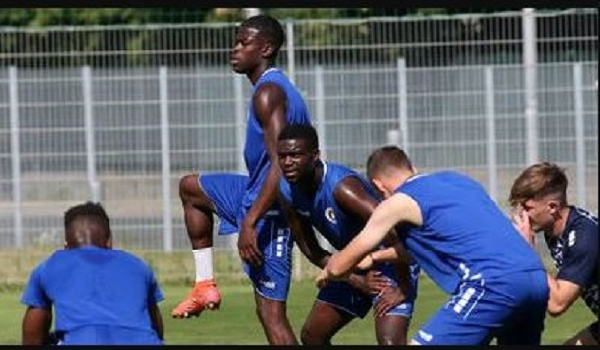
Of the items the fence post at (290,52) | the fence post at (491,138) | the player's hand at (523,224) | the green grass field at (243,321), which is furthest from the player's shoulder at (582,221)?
the fence post at (290,52)

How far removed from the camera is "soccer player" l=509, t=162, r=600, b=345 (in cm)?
979

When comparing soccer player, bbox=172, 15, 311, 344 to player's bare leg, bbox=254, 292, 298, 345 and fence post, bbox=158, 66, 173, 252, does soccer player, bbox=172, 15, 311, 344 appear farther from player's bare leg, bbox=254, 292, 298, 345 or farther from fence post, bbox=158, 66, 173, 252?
fence post, bbox=158, 66, 173, 252

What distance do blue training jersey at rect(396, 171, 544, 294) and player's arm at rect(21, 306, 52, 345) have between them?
1813mm

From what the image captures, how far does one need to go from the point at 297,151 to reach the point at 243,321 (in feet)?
19.2

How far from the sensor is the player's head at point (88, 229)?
9.34 metres

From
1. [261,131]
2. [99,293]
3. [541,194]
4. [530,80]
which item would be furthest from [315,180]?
[530,80]

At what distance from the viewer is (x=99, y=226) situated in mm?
9336

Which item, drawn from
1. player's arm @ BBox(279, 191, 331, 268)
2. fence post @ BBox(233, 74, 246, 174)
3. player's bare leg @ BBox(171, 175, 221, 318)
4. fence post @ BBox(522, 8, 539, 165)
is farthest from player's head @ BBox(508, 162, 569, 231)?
fence post @ BBox(233, 74, 246, 174)

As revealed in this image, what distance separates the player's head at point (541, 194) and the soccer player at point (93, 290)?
1995 mm

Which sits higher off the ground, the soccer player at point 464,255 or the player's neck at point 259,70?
the player's neck at point 259,70

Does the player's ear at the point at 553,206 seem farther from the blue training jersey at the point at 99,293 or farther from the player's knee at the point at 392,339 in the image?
the blue training jersey at the point at 99,293

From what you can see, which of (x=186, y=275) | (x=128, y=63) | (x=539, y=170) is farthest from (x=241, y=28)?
(x=128, y=63)

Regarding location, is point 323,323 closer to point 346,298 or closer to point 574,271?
point 346,298

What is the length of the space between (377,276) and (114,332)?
8.06 feet
